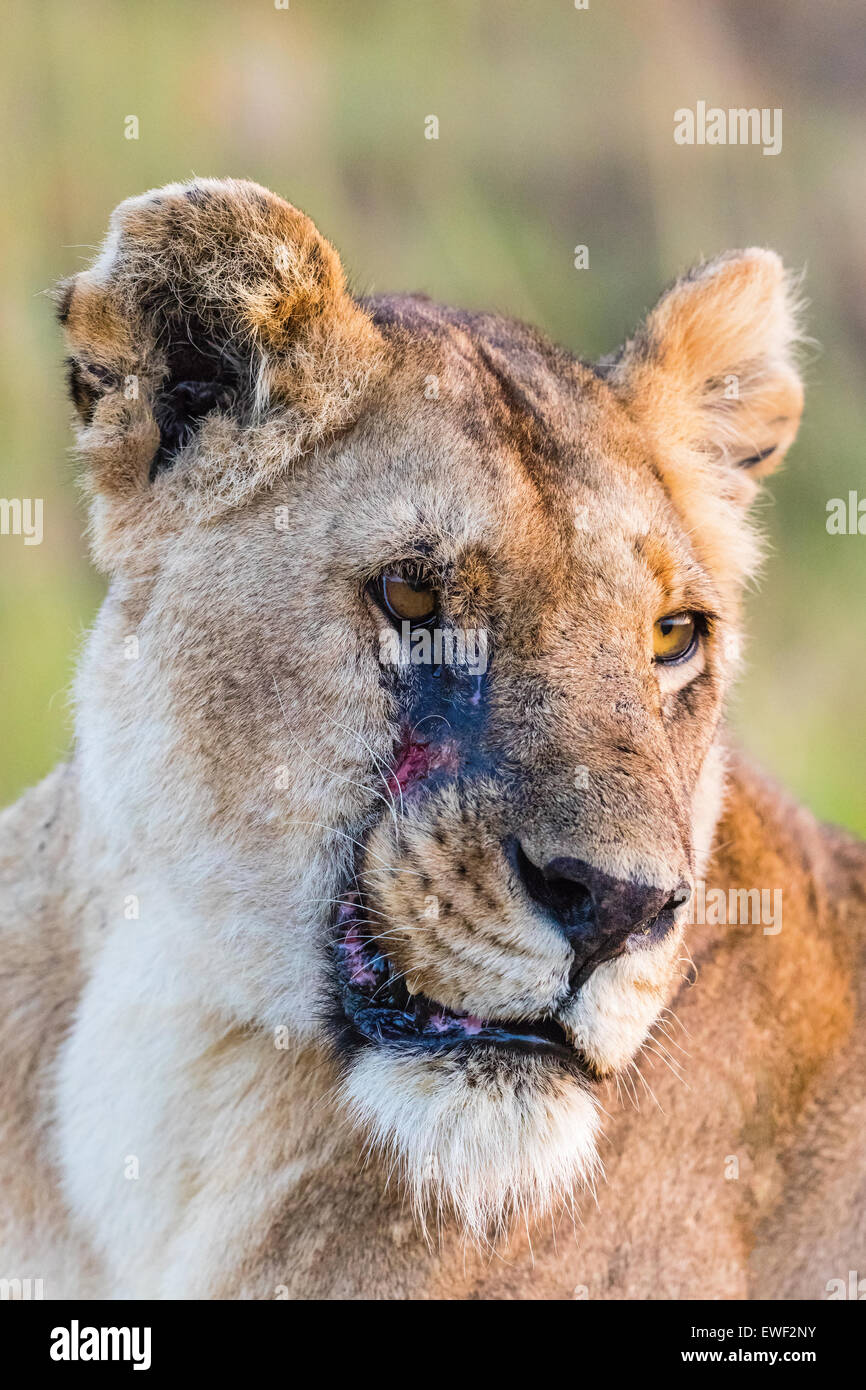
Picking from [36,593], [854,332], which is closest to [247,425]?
[36,593]

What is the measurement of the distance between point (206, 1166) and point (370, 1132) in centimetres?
58

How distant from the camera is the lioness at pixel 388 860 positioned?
2.95 m

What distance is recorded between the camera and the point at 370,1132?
10.4 ft

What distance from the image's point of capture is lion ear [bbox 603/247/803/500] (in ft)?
13.3

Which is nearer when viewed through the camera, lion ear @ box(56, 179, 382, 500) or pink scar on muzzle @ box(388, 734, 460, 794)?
pink scar on muzzle @ box(388, 734, 460, 794)

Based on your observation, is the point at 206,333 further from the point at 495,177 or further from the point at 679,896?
the point at 495,177

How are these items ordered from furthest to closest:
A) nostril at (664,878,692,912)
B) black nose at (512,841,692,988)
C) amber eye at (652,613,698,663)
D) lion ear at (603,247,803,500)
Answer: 1. lion ear at (603,247,803,500)
2. amber eye at (652,613,698,663)
3. nostril at (664,878,692,912)
4. black nose at (512,841,692,988)

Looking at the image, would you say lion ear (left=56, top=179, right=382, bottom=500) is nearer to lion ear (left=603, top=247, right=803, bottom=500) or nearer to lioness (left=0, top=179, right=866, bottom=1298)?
lioness (left=0, top=179, right=866, bottom=1298)

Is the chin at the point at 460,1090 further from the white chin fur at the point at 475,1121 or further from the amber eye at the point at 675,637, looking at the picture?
the amber eye at the point at 675,637

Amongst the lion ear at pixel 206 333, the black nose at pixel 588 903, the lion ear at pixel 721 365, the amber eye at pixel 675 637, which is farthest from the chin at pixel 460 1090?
the lion ear at pixel 721 365

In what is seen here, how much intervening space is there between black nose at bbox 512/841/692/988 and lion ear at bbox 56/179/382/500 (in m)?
1.18

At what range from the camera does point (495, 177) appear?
1045 centimetres

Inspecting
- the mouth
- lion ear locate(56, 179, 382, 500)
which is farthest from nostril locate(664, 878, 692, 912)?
lion ear locate(56, 179, 382, 500)
